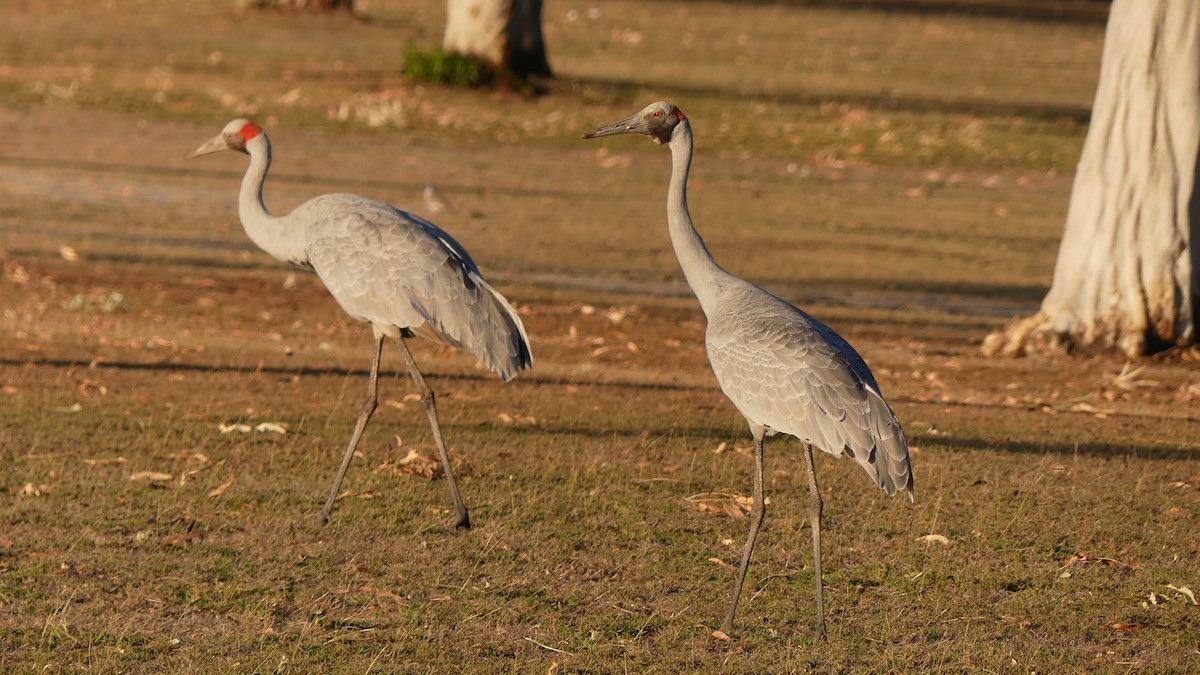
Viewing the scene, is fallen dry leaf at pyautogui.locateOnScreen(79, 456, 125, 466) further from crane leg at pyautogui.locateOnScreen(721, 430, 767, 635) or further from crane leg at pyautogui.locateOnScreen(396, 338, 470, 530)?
crane leg at pyautogui.locateOnScreen(721, 430, 767, 635)

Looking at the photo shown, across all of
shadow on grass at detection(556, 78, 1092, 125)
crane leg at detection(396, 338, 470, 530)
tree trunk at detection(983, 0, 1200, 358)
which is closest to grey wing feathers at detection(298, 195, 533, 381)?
crane leg at detection(396, 338, 470, 530)

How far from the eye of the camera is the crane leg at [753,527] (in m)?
6.55

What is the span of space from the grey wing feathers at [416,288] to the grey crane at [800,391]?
1.28m

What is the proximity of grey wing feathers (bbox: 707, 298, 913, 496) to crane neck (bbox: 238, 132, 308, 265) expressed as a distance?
274 cm

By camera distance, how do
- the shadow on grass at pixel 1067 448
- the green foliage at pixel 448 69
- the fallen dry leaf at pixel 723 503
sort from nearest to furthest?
1. the fallen dry leaf at pixel 723 503
2. the shadow on grass at pixel 1067 448
3. the green foliage at pixel 448 69

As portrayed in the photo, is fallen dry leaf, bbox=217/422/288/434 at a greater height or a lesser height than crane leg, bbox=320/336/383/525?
lesser

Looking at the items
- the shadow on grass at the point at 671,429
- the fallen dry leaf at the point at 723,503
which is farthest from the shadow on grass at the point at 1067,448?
the fallen dry leaf at the point at 723,503

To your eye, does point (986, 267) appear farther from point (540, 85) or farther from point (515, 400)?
point (540, 85)

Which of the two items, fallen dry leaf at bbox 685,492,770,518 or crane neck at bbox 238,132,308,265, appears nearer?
fallen dry leaf at bbox 685,492,770,518

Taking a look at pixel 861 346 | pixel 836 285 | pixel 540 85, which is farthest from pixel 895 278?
pixel 540 85

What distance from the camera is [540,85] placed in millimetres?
26281

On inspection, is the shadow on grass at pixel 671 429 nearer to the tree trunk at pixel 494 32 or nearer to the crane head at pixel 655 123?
the crane head at pixel 655 123

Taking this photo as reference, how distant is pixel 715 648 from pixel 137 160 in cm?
1515

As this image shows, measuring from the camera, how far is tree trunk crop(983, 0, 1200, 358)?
39.9ft
